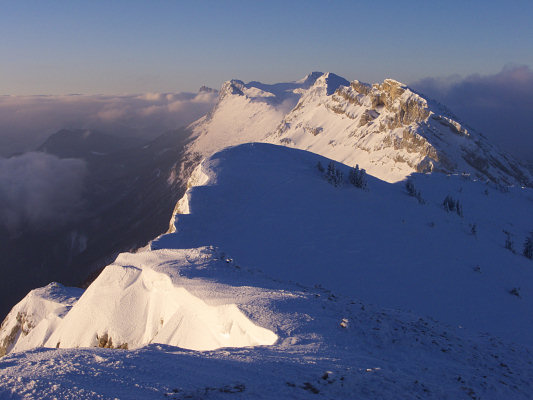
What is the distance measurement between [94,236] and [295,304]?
130333 mm

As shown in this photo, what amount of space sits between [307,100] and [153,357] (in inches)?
5053

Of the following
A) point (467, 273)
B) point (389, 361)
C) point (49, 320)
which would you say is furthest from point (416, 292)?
point (49, 320)

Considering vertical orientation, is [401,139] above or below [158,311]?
above

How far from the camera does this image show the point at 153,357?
6047 mm

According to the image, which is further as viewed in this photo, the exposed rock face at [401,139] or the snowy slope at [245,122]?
the snowy slope at [245,122]

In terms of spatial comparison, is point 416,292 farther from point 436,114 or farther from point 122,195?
point 122,195

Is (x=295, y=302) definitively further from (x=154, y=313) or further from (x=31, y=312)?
(x=31, y=312)

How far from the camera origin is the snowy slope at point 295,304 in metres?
5.46

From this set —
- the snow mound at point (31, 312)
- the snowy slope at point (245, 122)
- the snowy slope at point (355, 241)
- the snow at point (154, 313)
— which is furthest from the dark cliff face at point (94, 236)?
the snow at point (154, 313)

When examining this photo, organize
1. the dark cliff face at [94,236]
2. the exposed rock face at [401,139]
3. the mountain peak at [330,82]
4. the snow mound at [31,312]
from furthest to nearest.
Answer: the mountain peak at [330,82] < the dark cliff face at [94,236] < the exposed rock face at [401,139] < the snow mound at [31,312]

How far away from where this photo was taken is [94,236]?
411 feet

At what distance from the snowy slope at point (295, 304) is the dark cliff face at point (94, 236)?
238ft

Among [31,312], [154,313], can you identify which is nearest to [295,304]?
[154,313]

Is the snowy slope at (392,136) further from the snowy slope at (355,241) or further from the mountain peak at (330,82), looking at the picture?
the snowy slope at (355,241)
